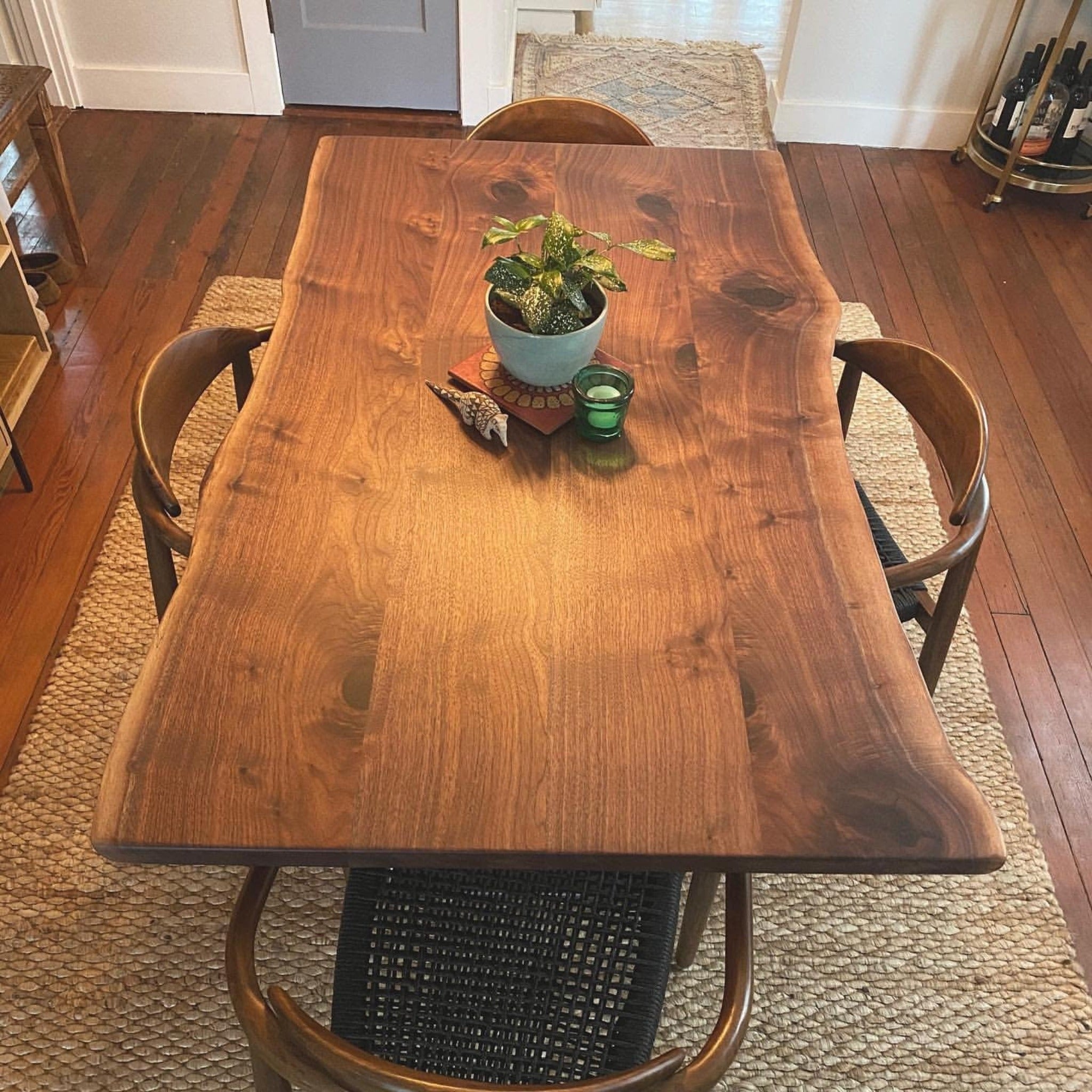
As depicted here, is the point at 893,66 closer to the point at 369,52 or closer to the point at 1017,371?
the point at 1017,371

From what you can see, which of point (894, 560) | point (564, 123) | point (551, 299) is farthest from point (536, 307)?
point (564, 123)

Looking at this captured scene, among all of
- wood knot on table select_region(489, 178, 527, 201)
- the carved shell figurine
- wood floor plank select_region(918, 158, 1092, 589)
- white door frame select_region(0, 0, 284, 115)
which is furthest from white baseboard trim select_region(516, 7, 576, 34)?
the carved shell figurine

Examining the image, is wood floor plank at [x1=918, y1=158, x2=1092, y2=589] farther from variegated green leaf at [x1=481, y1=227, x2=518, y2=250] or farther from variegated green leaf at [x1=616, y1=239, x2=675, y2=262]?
variegated green leaf at [x1=481, y1=227, x2=518, y2=250]

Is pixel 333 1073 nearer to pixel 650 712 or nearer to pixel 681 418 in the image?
pixel 650 712

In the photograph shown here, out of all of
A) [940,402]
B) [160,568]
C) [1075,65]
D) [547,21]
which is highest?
[940,402]

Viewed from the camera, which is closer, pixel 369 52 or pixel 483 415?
pixel 483 415

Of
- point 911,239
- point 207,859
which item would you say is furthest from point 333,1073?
point 911,239

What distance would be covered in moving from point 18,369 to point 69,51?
167 centimetres

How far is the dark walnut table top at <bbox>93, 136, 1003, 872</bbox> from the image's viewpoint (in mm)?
922

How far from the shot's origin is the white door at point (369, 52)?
10.9 feet

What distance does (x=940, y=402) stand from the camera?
143 cm

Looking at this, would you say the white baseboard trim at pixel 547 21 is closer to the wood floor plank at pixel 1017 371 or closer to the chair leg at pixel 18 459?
the wood floor plank at pixel 1017 371

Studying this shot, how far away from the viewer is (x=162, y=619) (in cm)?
108

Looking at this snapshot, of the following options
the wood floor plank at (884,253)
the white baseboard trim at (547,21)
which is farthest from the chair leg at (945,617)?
the white baseboard trim at (547,21)
